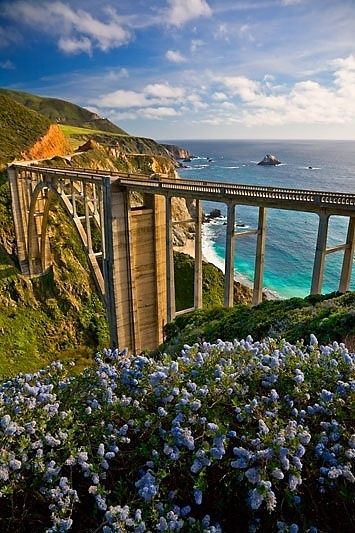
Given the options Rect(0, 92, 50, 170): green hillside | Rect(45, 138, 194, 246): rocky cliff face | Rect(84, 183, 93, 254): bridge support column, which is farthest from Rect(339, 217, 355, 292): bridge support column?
Rect(0, 92, 50, 170): green hillside

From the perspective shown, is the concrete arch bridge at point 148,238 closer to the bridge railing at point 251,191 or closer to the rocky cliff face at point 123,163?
the bridge railing at point 251,191

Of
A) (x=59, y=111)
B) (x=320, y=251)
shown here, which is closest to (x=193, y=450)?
(x=320, y=251)

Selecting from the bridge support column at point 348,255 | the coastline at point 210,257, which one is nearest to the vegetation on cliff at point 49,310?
the coastline at point 210,257

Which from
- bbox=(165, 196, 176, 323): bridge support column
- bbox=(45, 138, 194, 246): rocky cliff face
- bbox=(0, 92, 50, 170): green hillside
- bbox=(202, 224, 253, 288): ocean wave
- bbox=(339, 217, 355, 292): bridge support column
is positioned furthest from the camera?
bbox=(202, 224, 253, 288): ocean wave

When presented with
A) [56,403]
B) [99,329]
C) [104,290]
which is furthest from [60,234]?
[56,403]

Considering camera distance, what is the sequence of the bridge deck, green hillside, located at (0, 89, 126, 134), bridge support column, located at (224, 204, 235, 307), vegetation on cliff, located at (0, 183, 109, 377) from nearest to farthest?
the bridge deck, bridge support column, located at (224, 204, 235, 307), vegetation on cliff, located at (0, 183, 109, 377), green hillside, located at (0, 89, 126, 134)

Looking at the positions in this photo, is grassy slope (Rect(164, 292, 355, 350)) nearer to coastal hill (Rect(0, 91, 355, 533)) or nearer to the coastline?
coastal hill (Rect(0, 91, 355, 533))

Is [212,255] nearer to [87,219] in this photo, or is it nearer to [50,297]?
[50,297]
